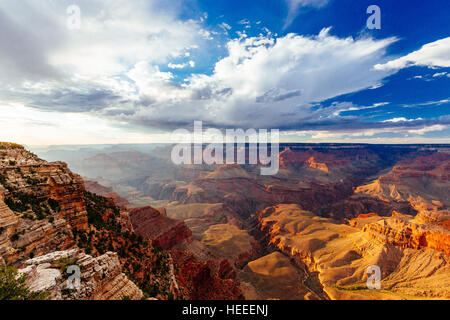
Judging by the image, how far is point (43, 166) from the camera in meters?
17.5

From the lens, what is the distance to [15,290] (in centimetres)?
665

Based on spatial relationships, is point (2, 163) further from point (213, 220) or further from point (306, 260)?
point (213, 220)

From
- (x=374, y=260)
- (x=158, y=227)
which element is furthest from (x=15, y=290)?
(x=374, y=260)

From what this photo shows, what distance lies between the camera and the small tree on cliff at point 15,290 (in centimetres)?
644

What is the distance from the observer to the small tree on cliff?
6438 millimetres

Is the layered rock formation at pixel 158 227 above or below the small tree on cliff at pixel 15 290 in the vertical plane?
below

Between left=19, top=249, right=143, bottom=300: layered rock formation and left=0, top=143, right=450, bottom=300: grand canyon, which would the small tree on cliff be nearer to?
left=0, top=143, right=450, bottom=300: grand canyon

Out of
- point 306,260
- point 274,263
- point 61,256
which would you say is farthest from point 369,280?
point 61,256
